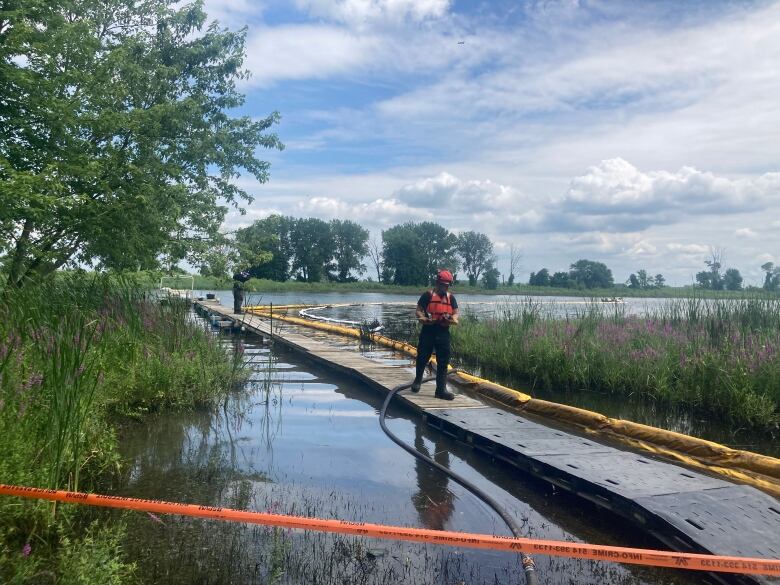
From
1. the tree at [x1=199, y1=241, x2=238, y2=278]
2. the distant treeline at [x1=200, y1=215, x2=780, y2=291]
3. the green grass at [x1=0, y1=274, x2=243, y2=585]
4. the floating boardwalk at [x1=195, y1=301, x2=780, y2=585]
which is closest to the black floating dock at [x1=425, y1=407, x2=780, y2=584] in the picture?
the floating boardwalk at [x1=195, y1=301, x2=780, y2=585]

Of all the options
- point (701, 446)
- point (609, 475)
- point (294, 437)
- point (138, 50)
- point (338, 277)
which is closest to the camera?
point (609, 475)

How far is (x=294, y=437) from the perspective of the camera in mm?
6922

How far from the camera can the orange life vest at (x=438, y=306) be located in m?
8.44

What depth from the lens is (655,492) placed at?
15.2ft

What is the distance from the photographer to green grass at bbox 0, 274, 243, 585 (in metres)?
3.39

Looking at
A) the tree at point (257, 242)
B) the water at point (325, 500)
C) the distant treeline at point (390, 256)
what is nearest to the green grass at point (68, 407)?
the water at point (325, 500)

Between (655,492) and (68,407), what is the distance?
4.24 m

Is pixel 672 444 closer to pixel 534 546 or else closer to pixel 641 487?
pixel 641 487

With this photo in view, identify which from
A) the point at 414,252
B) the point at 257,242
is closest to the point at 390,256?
the point at 414,252

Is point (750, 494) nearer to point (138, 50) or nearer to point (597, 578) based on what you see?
point (597, 578)

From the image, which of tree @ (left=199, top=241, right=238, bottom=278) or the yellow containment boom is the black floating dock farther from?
tree @ (left=199, top=241, right=238, bottom=278)

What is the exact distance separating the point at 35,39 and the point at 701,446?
40.9ft

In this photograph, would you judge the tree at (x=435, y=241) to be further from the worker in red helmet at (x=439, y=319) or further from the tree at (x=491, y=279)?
the worker in red helmet at (x=439, y=319)

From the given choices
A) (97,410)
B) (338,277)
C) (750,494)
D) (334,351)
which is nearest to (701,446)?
(750,494)
